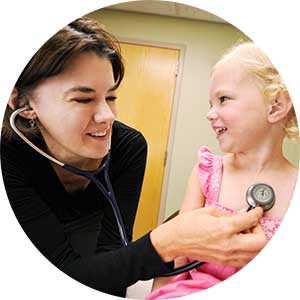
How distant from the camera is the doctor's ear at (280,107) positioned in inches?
34.3

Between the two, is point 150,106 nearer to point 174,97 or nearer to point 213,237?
point 174,97

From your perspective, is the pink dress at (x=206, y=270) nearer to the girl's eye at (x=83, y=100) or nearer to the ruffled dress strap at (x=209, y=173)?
the ruffled dress strap at (x=209, y=173)

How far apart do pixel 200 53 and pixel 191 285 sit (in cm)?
41

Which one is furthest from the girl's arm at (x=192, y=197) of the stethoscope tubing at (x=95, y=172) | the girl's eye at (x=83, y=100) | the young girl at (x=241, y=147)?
the girl's eye at (x=83, y=100)

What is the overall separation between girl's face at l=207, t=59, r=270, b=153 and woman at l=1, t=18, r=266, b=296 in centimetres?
12

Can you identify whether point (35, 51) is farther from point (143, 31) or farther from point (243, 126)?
point (243, 126)

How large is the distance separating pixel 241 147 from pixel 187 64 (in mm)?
178

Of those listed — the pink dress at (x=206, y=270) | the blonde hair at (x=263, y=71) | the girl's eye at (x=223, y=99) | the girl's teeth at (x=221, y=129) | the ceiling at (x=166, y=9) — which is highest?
the ceiling at (x=166, y=9)

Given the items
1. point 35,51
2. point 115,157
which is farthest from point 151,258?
point 35,51

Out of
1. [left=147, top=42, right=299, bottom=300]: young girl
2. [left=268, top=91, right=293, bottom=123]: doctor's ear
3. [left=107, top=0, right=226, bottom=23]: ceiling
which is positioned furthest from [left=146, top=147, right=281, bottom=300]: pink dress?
[left=107, top=0, right=226, bottom=23]: ceiling

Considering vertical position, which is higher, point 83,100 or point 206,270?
point 83,100

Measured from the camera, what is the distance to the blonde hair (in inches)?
34.2

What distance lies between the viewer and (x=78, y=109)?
0.90 m

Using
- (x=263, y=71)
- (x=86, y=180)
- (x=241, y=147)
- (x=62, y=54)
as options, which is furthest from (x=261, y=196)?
(x=62, y=54)
